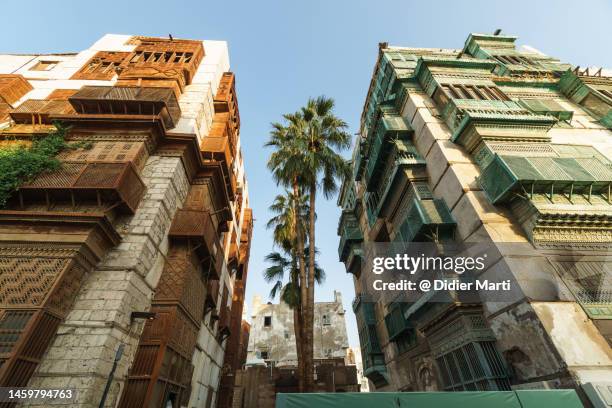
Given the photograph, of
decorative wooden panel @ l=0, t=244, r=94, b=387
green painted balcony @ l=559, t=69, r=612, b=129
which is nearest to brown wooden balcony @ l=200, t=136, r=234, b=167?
decorative wooden panel @ l=0, t=244, r=94, b=387

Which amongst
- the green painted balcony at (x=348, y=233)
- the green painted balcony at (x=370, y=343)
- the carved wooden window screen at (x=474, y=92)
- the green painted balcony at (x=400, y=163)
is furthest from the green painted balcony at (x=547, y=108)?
the green painted balcony at (x=370, y=343)

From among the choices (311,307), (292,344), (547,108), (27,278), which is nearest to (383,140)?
(547,108)

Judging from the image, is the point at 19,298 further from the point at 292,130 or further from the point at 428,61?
the point at 428,61

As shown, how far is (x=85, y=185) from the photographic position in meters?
7.66

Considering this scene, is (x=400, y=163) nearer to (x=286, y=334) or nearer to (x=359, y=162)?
(x=359, y=162)

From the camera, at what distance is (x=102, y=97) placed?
34.6ft

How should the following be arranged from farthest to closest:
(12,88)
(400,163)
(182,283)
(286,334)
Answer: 1. (286,334)
2. (12,88)
3. (400,163)
4. (182,283)

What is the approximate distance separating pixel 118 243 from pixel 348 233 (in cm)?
1322

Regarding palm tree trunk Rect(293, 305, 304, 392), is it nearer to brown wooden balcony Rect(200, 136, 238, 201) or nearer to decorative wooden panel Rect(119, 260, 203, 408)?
decorative wooden panel Rect(119, 260, 203, 408)

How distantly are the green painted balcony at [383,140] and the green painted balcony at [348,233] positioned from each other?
374cm

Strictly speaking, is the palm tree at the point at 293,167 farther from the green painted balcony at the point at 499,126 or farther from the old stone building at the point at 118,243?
the green painted balcony at the point at 499,126

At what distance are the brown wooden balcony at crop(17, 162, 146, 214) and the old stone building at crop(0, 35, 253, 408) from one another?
0.04 m

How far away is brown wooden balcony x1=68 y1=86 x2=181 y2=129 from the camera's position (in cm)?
1055

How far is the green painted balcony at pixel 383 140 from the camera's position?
42.1 ft
